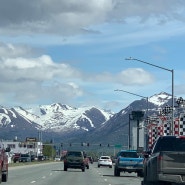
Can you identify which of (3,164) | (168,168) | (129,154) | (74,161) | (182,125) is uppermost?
(182,125)

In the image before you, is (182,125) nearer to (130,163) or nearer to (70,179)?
(130,163)

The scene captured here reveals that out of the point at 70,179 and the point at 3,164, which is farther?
the point at 70,179

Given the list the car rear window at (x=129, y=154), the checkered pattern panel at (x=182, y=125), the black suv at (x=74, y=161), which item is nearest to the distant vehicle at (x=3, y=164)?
the car rear window at (x=129, y=154)

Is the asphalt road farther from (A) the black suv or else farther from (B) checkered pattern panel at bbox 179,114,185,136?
(A) the black suv

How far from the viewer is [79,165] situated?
2534 inches

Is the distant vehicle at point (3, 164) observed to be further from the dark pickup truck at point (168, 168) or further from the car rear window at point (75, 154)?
the car rear window at point (75, 154)

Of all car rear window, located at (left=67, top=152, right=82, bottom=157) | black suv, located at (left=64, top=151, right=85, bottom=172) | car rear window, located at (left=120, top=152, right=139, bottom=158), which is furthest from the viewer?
car rear window, located at (left=67, top=152, right=82, bottom=157)

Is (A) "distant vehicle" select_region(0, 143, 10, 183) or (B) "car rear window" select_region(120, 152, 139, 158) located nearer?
(A) "distant vehicle" select_region(0, 143, 10, 183)

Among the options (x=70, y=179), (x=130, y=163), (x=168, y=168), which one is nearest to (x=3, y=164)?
(x=70, y=179)

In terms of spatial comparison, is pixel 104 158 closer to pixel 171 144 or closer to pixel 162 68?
pixel 162 68

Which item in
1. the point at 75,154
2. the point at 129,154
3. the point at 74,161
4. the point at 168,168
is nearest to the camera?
the point at 168,168

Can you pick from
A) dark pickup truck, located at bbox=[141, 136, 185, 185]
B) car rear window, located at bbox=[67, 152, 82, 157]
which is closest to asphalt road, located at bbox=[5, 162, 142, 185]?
car rear window, located at bbox=[67, 152, 82, 157]

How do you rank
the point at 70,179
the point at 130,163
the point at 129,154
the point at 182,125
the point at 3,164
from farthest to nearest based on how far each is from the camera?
1. the point at 182,125
2. the point at 129,154
3. the point at 130,163
4. the point at 70,179
5. the point at 3,164

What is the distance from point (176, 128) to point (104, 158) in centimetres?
3737
